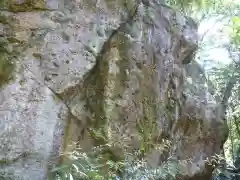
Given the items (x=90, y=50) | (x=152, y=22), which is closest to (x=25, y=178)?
(x=90, y=50)

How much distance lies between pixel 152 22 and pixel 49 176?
3022 millimetres

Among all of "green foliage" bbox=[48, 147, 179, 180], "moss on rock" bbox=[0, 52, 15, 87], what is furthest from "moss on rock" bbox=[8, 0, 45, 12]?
"green foliage" bbox=[48, 147, 179, 180]

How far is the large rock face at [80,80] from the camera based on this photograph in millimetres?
3979

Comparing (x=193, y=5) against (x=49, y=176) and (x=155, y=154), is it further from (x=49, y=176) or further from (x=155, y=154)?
(x=49, y=176)

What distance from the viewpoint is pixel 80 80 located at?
14.5ft

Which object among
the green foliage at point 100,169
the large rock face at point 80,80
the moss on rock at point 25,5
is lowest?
the green foliage at point 100,169

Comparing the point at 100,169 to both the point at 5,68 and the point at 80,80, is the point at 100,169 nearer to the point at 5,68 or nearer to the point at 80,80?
the point at 80,80

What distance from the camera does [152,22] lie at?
5.53 m

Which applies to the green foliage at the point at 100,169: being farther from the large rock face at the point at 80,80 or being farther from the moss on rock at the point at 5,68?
the moss on rock at the point at 5,68

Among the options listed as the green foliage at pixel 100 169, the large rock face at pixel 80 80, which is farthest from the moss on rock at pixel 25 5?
the green foliage at pixel 100 169

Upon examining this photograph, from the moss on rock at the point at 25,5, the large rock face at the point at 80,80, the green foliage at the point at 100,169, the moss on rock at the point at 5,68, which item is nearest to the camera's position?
the green foliage at the point at 100,169

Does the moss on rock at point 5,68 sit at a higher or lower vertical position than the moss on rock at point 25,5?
lower

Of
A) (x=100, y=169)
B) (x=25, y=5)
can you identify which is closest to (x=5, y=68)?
(x=25, y=5)

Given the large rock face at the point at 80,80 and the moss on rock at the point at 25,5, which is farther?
the moss on rock at the point at 25,5
